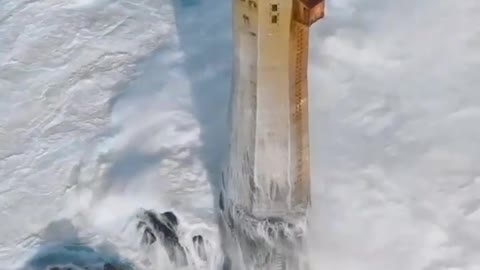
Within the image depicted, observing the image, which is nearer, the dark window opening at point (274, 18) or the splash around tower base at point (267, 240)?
the dark window opening at point (274, 18)

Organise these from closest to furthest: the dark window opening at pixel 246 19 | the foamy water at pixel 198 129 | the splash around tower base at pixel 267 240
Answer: the dark window opening at pixel 246 19 → the splash around tower base at pixel 267 240 → the foamy water at pixel 198 129

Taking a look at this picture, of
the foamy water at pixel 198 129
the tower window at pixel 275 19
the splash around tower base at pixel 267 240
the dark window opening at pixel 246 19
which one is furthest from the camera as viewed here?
the foamy water at pixel 198 129

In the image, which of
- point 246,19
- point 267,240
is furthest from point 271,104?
point 267,240

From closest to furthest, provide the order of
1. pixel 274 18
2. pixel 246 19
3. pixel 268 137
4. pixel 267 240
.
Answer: pixel 274 18, pixel 246 19, pixel 268 137, pixel 267 240

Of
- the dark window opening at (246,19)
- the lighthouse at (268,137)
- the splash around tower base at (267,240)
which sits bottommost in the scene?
the splash around tower base at (267,240)

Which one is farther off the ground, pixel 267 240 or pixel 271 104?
pixel 271 104

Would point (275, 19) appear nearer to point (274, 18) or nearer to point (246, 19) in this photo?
point (274, 18)

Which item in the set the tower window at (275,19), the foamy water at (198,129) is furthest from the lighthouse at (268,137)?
the foamy water at (198,129)

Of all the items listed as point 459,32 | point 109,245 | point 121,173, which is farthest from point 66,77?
point 459,32

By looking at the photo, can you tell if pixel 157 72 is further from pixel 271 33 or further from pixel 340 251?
pixel 271 33

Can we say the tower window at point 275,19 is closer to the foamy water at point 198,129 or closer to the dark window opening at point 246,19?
the dark window opening at point 246,19
